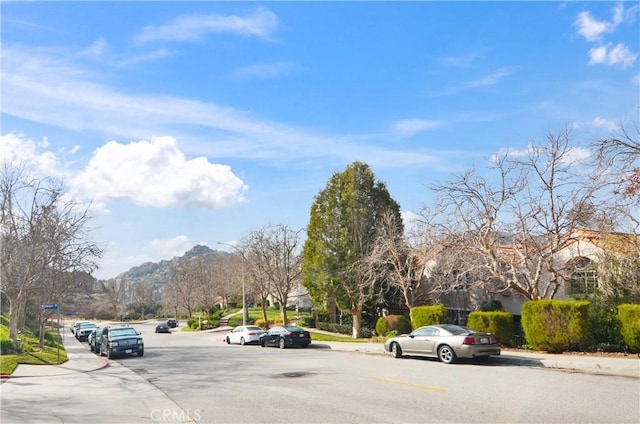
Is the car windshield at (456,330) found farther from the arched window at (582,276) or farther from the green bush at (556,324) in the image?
the arched window at (582,276)

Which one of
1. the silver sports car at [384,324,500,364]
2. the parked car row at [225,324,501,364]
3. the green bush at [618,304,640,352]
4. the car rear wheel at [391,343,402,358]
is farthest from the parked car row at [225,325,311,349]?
the green bush at [618,304,640,352]

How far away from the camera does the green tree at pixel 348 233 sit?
37.0 m

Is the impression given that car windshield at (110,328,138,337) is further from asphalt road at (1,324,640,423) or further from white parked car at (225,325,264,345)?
asphalt road at (1,324,640,423)

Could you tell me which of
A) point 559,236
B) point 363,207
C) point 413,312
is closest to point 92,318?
point 363,207

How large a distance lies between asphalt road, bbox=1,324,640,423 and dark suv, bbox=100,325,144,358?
8.36 metres

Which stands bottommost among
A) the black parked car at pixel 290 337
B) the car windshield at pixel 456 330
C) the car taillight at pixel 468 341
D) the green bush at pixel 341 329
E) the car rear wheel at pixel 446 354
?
the green bush at pixel 341 329

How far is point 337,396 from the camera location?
11984 millimetres

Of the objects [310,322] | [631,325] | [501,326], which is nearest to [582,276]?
[501,326]

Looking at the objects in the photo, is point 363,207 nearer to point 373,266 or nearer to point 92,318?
point 373,266

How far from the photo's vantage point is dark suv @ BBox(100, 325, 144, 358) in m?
26.8

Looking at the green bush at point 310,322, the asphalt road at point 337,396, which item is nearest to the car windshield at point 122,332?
the asphalt road at point 337,396

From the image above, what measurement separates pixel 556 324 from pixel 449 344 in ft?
13.8

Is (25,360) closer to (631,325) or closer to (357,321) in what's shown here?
(357,321)

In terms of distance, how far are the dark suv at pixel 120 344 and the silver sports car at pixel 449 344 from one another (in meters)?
14.3
